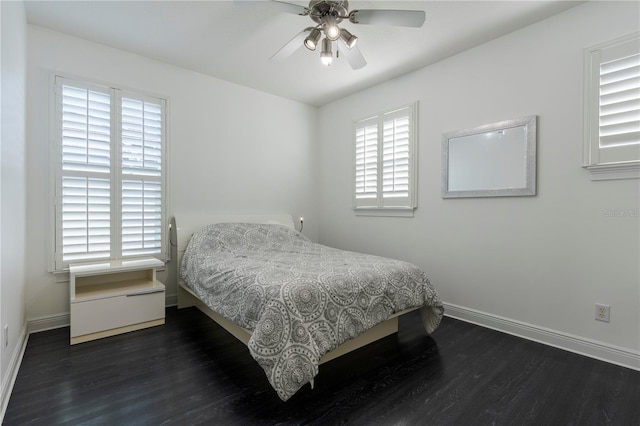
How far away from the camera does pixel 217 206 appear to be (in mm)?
3799

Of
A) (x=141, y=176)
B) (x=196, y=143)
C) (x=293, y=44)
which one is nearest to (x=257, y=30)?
(x=293, y=44)

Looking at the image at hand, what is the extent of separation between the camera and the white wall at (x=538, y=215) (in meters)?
2.26

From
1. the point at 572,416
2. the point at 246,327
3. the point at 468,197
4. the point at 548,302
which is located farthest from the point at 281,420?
the point at 468,197

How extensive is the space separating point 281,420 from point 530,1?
3.32m

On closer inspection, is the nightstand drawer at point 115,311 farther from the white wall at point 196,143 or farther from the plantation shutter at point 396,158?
the plantation shutter at point 396,158

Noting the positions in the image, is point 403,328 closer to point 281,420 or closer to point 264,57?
point 281,420

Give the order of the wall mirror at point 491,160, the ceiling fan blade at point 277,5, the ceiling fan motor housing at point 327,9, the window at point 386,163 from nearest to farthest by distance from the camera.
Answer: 1. the ceiling fan blade at point 277,5
2. the ceiling fan motor housing at point 327,9
3. the wall mirror at point 491,160
4. the window at point 386,163

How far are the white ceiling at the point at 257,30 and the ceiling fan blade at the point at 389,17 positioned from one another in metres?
0.43

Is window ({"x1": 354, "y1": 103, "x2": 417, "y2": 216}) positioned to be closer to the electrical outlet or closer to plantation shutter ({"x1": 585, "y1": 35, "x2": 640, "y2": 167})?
plantation shutter ({"x1": 585, "y1": 35, "x2": 640, "y2": 167})

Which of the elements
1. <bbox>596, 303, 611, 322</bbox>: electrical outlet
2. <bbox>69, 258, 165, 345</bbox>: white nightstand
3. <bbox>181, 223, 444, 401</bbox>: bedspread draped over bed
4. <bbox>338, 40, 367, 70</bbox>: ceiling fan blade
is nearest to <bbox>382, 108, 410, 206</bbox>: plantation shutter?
<bbox>181, 223, 444, 401</bbox>: bedspread draped over bed

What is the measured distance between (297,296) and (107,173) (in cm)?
245

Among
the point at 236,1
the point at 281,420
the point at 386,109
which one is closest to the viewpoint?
the point at 281,420

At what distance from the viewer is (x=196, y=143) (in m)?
3.62

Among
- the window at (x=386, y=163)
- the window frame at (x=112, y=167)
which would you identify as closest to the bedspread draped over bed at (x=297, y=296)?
the window frame at (x=112, y=167)
